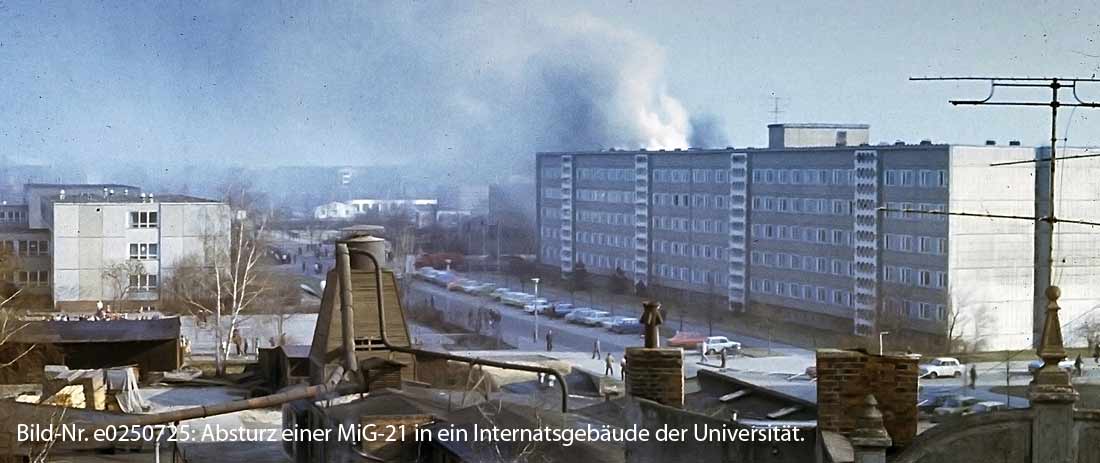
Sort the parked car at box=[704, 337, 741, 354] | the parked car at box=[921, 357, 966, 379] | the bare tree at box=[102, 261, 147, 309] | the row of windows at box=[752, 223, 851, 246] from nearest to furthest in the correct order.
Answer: the parked car at box=[921, 357, 966, 379] → the parked car at box=[704, 337, 741, 354] → the row of windows at box=[752, 223, 851, 246] → the bare tree at box=[102, 261, 147, 309]

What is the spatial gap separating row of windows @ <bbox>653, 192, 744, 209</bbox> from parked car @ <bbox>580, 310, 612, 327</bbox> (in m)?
3.36

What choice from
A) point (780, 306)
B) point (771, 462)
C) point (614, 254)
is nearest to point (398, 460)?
point (771, 462)

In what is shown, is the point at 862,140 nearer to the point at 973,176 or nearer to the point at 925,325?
the point at 925,325

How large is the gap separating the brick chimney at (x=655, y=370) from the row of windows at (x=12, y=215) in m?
39.8

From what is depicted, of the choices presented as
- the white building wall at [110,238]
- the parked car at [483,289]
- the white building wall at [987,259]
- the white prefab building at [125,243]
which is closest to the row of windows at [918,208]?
the white building wall at [987,259]

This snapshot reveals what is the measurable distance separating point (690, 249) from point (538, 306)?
389cm

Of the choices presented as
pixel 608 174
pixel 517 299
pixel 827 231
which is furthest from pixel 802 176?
pixel 517 299

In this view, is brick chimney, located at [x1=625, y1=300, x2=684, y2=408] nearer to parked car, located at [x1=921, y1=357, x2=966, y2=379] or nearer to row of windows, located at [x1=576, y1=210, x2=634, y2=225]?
parked car, located at [x1=921, y1=357, x2=966, y2=379]

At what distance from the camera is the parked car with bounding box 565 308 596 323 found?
32.3 metres

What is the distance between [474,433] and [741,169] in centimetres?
2385

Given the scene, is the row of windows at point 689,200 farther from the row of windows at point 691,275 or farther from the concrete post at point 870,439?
the concrete post at point 870,439

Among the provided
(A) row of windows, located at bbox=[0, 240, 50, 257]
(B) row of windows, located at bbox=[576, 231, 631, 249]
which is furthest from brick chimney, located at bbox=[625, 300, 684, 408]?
(A) row of windows, located at bbox=[0, 240, 50, 257]

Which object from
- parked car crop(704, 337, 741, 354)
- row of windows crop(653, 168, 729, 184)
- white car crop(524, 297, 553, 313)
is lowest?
parked car crop(704, 337, 741, 354)

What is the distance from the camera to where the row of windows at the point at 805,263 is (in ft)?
92.8
